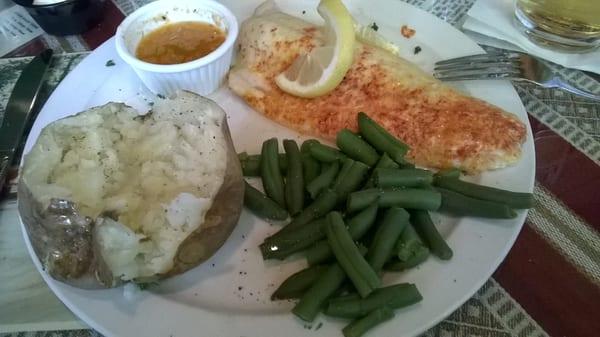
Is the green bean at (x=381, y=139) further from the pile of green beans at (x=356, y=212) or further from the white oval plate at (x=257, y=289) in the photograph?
the white oval plate at (x=257, y=289)

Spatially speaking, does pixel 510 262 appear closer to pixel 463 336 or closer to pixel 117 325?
pixel 463 336

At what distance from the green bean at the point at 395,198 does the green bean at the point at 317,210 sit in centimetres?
8

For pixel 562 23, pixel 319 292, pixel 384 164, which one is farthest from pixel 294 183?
pixel 562 23

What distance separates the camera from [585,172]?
1.88 meters

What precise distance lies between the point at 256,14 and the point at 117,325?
1571 millimetres

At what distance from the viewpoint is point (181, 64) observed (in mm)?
2094

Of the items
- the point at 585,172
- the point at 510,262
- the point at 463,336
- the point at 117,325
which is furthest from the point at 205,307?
the point at 585,172

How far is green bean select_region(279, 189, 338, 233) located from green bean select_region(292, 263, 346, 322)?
20 cm

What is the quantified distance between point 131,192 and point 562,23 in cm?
195

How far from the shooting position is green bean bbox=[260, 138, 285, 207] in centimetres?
177

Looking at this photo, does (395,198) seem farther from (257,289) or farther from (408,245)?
(257,289)

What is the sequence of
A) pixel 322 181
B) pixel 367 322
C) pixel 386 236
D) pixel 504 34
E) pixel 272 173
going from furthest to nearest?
1. pixel 504 34
2. pixel 272 173
3. pixel 322 181
4. pixel 386 236
5. pixel 367 322

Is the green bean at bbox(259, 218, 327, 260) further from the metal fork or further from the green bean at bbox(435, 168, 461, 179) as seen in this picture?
the metal fork

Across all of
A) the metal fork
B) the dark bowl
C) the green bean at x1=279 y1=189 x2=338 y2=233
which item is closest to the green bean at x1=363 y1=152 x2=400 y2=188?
the green bean at x1=279 y1=189 x2=338 y2=233
